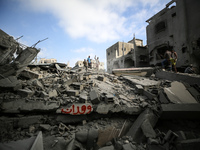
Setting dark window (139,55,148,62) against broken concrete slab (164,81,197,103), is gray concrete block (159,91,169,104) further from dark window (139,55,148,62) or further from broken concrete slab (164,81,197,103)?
dark window (139,55,148,62)

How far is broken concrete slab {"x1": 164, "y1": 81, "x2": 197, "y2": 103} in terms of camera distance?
315cm

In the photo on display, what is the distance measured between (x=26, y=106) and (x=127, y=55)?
19.5 m

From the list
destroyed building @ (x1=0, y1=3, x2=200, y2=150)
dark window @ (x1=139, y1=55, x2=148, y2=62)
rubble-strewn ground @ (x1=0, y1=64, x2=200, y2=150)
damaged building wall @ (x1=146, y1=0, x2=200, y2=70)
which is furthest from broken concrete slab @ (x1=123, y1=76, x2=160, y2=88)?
dark window @ (x1=139, y1=55, x2=148, y2=62)

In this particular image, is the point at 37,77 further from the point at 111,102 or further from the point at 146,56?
the point at 146,56

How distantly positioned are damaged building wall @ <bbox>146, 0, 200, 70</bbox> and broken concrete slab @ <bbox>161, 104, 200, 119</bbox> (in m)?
8.56

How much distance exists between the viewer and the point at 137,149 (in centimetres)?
223

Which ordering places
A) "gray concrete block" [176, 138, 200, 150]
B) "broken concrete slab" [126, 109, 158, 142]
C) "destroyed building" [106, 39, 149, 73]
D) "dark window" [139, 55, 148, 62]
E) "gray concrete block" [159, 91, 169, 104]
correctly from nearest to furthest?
1. "gray concrete block" [176, 138, 200, 150]
2. "broken concrete slab" [126, 109, 158, 142]
3. "gray concrete block" [159, 91, 169, 104]
4. "destroyed building" [106, 39, 149, 73]
5. "dark window" [139, 55, 148, 62]

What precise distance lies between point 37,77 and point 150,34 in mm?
15824

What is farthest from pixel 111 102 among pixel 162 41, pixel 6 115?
pixel 162 41

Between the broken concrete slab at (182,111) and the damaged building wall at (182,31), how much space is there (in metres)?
8.56

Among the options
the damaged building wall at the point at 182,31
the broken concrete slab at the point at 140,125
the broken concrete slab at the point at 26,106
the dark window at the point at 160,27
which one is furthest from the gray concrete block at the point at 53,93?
the dark window at the point at 160,27

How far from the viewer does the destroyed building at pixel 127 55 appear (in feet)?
56.0

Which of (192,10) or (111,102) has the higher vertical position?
(192,10)

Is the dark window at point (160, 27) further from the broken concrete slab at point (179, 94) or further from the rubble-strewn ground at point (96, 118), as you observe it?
the rubble-strewn ground at point (96, 118)
